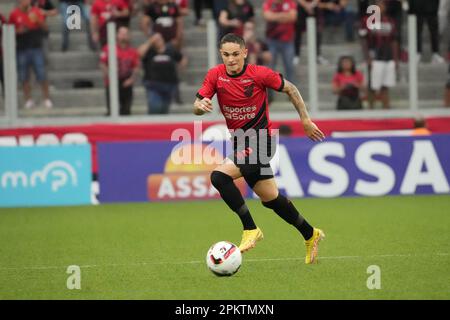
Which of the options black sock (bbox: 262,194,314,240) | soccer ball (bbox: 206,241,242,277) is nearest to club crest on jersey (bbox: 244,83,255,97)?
black sock (bbox: 262,194,314,240)

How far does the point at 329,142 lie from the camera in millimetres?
16906

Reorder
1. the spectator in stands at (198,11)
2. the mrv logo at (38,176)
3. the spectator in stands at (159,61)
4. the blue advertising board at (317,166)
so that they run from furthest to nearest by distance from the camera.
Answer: the spectator in stands at (198,11), the spectator in stands at (159,61), the mrv logo at (38,176), the blue advertising board at (317,166)

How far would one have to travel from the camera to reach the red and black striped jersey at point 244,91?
391 inches

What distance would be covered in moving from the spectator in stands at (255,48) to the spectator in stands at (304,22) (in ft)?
1.69

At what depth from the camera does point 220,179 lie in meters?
9.92

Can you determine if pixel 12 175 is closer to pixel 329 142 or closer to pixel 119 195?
pixel 119 195

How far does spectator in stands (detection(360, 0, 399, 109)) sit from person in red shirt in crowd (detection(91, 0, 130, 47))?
14.0 ft

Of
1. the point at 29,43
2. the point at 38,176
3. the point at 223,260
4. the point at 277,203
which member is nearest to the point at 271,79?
the point at 277,203

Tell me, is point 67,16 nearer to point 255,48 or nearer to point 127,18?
point 127,18

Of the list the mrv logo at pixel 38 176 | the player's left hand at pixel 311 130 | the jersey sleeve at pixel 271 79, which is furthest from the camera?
the mrv logo at pixel 38 176

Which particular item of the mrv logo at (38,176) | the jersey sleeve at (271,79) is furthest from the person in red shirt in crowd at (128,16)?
the jersey sleeve at (271,79)

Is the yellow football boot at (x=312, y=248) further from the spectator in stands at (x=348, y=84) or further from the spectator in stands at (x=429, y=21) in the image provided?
the spectator in stands at (x=429, y=21)
